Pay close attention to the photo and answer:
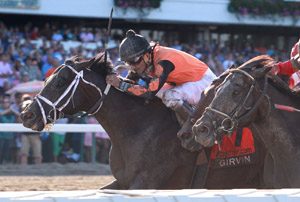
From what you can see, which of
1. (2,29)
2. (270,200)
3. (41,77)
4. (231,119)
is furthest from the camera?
(2,29)

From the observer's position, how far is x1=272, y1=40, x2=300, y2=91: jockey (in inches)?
247

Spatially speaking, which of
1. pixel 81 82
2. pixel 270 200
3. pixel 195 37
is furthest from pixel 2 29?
pixel 270 200

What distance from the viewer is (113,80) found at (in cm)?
698

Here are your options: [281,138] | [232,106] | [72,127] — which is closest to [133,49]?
[232,106]

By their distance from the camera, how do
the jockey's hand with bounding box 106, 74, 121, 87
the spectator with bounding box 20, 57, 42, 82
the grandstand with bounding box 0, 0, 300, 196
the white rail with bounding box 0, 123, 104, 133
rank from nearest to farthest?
the jockey's hand with bounding box 106, 74, 121, 87
the white rail with bounding box 0, 123, 104, 133
the spectator with bounding box 20, 57, 42, 82
the grandstand with bounding box 0, 0, 300, 196

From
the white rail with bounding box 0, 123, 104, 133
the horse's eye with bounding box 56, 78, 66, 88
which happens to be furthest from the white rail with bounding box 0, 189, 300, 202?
the white rail with bounding box 0, 123, 104, 133

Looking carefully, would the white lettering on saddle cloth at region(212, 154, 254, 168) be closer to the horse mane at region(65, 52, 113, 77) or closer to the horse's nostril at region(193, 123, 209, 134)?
the horse's nostril at region(193, 123, 209, 134)

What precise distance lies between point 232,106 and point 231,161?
882 millimetres

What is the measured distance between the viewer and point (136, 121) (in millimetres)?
6859

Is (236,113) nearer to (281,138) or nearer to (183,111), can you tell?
(281,138)

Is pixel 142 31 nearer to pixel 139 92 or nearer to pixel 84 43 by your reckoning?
pixel 84 43

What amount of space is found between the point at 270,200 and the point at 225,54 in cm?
1696

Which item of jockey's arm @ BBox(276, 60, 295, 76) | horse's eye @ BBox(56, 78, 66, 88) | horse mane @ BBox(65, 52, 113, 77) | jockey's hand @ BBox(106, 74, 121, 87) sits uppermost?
jockey's arm @ BBox(276, 60, 295, 76)

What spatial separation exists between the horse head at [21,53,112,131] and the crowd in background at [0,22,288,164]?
3716 mm
